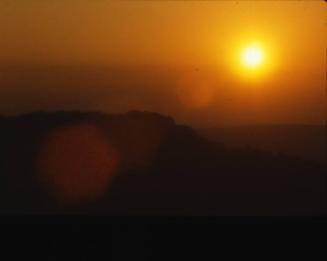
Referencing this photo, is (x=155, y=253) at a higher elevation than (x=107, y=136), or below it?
below

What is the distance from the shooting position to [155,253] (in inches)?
187

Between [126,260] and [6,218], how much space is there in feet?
5.01

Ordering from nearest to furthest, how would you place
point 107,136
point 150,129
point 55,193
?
1. point 55,193
2. point 107,136
3. point 150,129

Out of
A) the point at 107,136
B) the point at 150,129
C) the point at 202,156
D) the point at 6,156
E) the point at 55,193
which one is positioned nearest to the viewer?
the point at 55,193

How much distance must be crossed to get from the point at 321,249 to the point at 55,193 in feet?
31.2

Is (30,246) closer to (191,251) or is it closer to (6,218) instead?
(6,218)

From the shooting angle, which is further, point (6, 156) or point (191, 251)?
point (6, 156)

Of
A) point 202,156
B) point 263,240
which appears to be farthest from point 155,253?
point 202,156

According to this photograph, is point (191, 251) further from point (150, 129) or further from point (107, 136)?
point (150, 129)

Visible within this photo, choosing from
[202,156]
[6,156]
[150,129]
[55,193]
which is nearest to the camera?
[55,193]

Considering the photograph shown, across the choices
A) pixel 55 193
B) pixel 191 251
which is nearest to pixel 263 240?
pixel 191 251

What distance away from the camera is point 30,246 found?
471cm

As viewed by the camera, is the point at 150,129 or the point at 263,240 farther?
the point at 150,129

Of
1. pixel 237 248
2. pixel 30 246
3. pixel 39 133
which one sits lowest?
pixel 30 246
